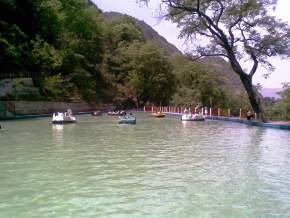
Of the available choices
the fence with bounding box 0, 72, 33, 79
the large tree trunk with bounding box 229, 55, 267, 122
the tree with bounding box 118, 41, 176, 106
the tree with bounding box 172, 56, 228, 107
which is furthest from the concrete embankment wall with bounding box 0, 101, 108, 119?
the tree with bounding box 118, 41, 176, 106

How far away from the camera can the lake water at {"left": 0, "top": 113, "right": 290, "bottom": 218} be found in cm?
848

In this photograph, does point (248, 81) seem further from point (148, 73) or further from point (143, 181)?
point (148, 73)

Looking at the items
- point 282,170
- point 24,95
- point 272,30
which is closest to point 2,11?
point 24,95

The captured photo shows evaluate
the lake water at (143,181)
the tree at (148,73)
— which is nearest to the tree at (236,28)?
the lake water at (143,181)

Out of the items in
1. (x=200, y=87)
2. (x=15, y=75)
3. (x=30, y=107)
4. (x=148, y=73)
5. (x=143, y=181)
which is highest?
(x=148, y=73)

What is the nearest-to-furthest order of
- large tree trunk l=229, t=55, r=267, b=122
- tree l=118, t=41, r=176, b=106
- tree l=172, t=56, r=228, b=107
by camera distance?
large tree trunk l=229, t=55, r=267, b=122, tree l=172, t=56, r=228, b=107, tree l=118, t=41, r=176, b=106

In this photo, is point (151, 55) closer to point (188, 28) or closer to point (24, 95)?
point (24, 95)

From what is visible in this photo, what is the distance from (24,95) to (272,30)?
28528 millimetres

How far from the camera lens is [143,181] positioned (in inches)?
440

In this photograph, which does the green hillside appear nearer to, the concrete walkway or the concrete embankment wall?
the concrete embankment wall

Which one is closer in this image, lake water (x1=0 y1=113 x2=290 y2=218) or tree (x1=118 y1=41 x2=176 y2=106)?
lake water (x1=0 y1=113 x2=290 y2=218)

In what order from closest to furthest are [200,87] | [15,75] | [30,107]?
1. [30,107]
2. [15,75]
3. [200,87]

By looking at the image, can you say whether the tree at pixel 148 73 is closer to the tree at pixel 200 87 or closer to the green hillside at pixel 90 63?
the green hillside at pixel 90 63

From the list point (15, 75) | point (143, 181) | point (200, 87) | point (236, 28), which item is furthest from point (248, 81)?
point (200, 87)
